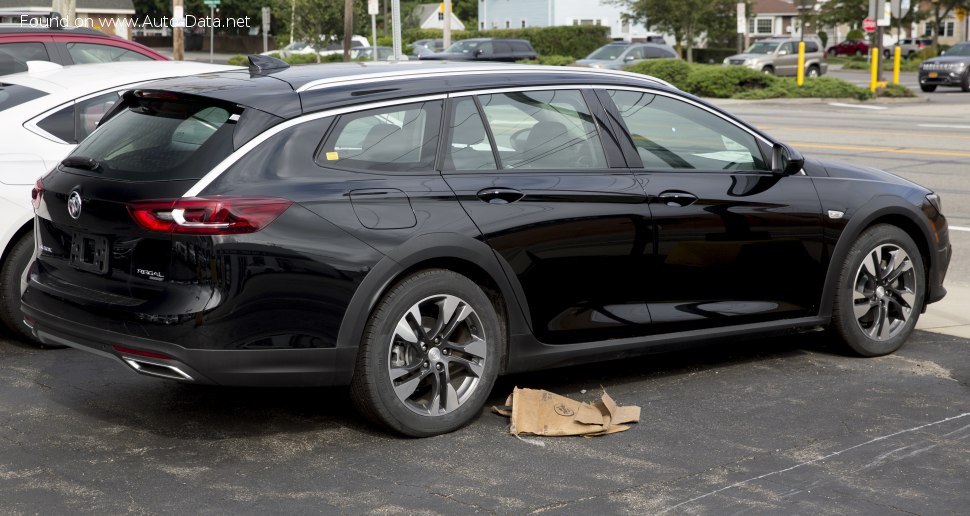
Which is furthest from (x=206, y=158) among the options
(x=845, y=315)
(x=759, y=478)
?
(x=845, y=315)

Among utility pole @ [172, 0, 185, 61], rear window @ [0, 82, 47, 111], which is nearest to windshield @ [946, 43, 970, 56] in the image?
utility pole @ [172, 0, 185, 61]

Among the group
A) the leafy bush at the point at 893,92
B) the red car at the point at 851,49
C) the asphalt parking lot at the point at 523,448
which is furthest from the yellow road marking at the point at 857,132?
the red car at the point at 851,49

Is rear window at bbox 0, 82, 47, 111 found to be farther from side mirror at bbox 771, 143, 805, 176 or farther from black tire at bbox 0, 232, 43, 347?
side mirror at bbox 771, 143, 805, 176

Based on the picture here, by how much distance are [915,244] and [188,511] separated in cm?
428

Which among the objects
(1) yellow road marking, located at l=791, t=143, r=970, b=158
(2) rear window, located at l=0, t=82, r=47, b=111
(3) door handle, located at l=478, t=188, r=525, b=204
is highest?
(2) rear window, located at l=0, t=82, r=47, b=111

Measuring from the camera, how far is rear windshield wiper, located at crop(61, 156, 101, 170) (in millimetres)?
5292

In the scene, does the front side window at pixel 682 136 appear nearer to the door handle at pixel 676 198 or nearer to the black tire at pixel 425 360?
the door handle at pixel 676 198

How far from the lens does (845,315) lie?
648 cm

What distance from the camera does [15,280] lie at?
6852 mm

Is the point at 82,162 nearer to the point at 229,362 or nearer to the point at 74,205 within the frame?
the point at 74,205

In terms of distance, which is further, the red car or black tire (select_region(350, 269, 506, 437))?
the red car

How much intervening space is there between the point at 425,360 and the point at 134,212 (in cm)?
131

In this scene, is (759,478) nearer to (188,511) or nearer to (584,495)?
(584,495)

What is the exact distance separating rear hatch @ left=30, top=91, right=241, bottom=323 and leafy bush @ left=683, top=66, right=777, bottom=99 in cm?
3057
